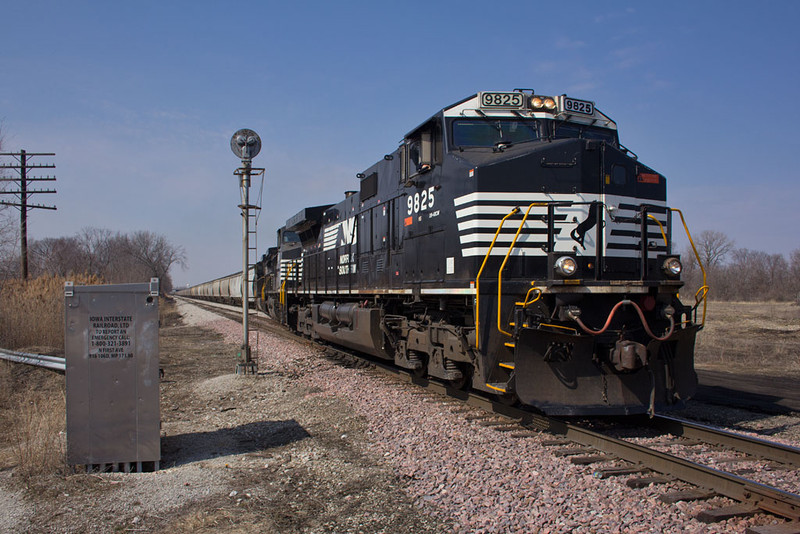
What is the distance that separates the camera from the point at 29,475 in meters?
4.86

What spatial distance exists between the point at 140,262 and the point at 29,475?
75.7 m

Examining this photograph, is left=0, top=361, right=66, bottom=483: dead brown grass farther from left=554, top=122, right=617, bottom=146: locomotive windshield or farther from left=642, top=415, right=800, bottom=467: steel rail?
left=554, top=122, right=617, bottom=146: locomotive windshield

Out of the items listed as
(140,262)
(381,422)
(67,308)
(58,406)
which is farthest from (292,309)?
(140,262)

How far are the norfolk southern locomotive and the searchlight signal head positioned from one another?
4098 millimetres

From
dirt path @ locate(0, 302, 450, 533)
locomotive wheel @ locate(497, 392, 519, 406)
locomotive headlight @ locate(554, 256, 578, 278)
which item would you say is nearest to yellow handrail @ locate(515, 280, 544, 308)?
locomotive headlight @ locate(554, 256, 578, 278)

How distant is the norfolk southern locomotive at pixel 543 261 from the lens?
19.4ft

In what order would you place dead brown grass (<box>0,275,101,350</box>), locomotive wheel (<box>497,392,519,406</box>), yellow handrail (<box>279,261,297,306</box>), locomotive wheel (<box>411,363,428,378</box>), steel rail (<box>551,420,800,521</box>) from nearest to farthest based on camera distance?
steel rail (<box>551,420,800,521</box>)
locomotive wheel (<box>497,392,519,406</box>)
locomotive wheel (<box>411,363,428,378</box>)
dead brown grass (<box>0,275,101,350</box>)
yellow handrail (<box>279,261,297,306</box>)

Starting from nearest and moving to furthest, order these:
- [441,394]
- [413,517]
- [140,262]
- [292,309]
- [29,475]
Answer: [413,517], [29,475], [441,394], [292,309], [140,262]

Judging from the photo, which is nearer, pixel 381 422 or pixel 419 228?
pixel 381 422

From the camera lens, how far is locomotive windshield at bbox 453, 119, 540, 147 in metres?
7.38

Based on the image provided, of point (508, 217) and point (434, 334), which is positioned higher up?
point (508, 217)

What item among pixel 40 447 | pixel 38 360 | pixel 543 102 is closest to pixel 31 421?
pixel 40 447

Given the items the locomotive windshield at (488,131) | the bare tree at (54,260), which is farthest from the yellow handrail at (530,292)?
the bare tree at (54,260)

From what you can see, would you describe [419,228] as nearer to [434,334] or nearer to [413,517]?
[434,334]
